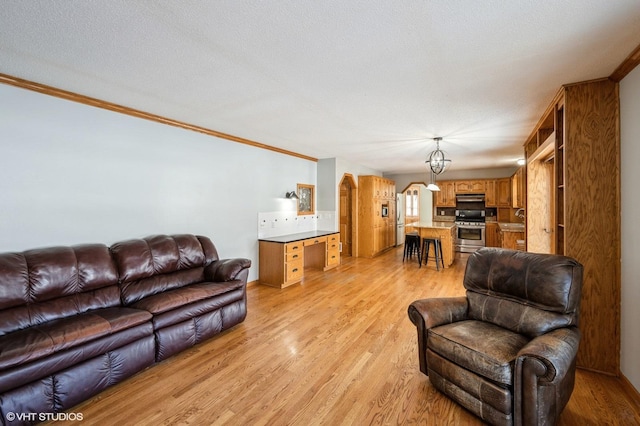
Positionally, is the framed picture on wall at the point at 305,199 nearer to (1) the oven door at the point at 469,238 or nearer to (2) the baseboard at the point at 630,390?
(1) the oven door at the point at 469,238

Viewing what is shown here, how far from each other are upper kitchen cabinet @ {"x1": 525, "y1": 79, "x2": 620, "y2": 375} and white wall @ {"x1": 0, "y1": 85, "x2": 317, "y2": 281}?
408 centimetres

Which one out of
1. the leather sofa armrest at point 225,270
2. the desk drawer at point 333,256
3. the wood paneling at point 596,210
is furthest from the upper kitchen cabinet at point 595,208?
the desk drawer at point 333,256

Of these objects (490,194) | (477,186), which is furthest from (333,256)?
(490,194)

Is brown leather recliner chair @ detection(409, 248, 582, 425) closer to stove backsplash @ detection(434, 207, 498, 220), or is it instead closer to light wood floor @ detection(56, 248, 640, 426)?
light wood floor @ detection(56, 248, 640, 426)

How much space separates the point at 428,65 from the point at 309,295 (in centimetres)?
337

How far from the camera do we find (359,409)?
6.34 feet

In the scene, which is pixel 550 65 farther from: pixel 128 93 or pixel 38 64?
pixel 38 64

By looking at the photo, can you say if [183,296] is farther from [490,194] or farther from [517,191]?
[490,194]

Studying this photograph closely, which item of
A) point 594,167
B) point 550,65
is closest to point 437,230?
point 594,167

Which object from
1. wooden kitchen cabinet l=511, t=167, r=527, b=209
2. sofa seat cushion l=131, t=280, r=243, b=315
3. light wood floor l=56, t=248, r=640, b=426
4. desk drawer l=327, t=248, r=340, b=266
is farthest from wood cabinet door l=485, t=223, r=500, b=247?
sofa seat cushion l=131, t=280, r=243, b=315

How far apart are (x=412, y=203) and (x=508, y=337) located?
8.40m

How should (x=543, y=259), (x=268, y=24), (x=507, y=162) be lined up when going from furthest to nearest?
(x=507, y=162) < (x=543, y=259) < (x=268, y=24)

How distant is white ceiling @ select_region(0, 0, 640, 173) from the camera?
156 centimetres

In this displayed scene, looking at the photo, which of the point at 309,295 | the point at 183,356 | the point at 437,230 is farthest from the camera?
the point at 437,230
